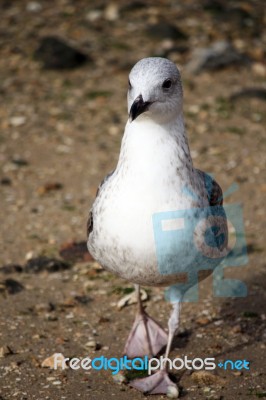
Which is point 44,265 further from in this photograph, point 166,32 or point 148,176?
point 166,32

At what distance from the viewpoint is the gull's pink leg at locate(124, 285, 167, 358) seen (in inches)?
227

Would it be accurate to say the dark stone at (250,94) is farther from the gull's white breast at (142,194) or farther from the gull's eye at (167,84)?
the gull's eye at (167,84)

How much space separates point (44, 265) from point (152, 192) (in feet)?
8.27

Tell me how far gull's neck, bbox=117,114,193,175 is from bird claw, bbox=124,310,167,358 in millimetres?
1541

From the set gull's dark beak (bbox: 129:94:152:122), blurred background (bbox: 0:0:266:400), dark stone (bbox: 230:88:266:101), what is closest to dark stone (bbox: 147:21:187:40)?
blurred background (bbox: 0:0:266:400)

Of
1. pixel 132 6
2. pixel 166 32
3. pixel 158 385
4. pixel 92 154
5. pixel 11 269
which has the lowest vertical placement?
pixel 158 385

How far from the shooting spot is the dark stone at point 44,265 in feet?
23.1

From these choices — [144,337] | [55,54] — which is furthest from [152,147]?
[55,54]

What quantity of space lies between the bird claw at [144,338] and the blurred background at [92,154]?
0.44ft

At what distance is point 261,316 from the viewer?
247 inches

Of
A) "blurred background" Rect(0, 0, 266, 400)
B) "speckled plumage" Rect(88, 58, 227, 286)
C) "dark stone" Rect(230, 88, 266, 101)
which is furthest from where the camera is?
"dark stone" Rect(230, 88, 266, 101)

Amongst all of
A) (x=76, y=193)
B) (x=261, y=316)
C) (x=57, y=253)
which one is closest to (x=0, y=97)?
(x=76, y=193)

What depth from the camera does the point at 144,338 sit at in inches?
228

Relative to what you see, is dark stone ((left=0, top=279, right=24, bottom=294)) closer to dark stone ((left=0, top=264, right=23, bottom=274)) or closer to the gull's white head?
dark stone ((left=0, top=264, right=23, bottom=274))
